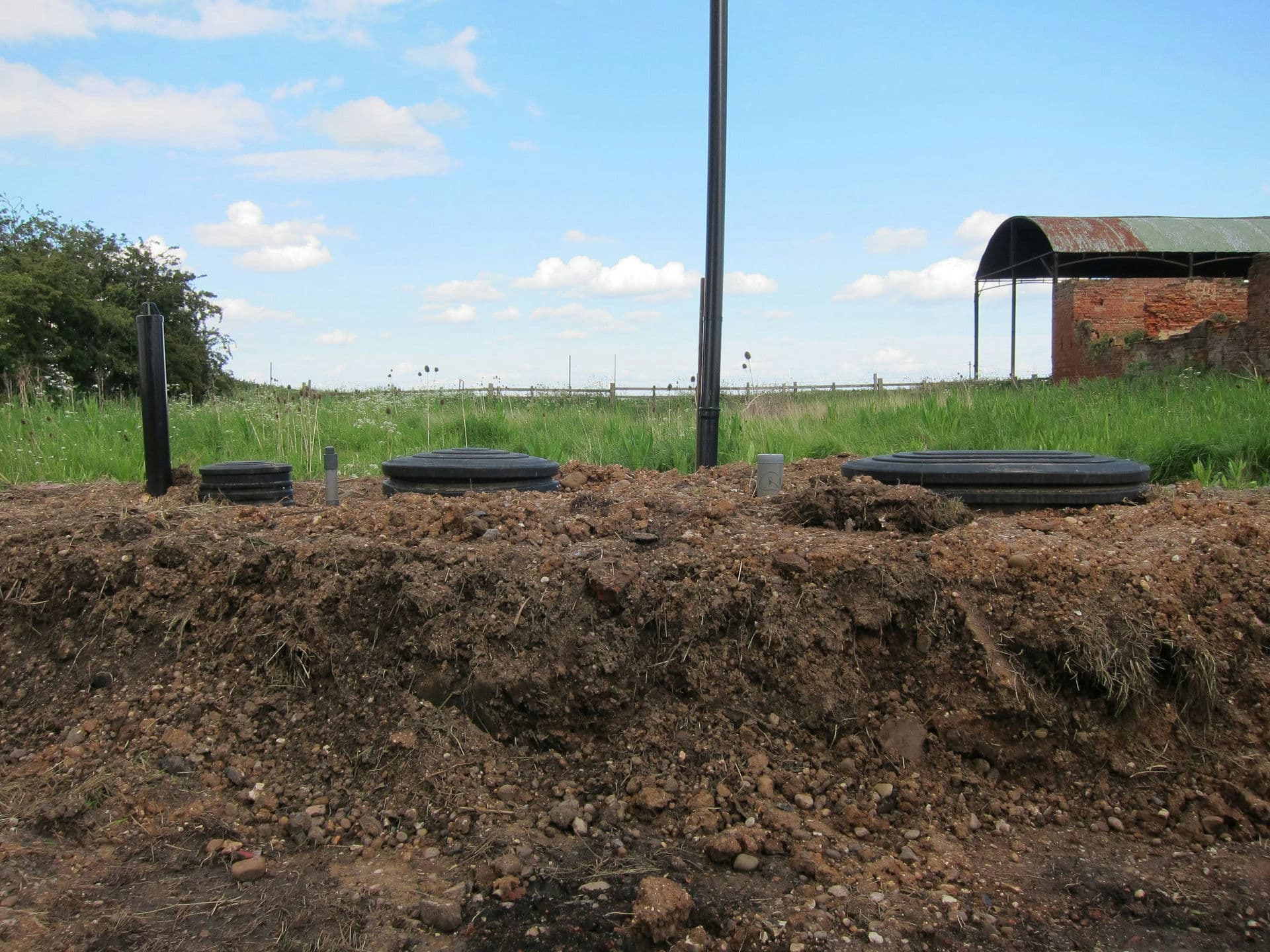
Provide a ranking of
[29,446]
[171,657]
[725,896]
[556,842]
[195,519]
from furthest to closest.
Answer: [29,446], [195,519], [171,657], [556,842], [725,896]

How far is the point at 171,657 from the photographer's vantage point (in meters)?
3.01

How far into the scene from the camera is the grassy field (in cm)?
645

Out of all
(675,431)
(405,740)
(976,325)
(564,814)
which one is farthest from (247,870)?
(976,325)

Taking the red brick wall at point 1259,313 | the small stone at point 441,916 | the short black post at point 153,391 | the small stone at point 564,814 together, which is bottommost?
the small stone at point 441,916

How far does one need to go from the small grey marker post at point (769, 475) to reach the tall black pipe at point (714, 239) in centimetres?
112

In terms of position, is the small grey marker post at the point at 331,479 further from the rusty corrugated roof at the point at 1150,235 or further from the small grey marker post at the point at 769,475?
the rusty corrugated roof at the point at 1150,235

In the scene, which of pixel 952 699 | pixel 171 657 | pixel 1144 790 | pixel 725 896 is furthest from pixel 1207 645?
pixel 171 657

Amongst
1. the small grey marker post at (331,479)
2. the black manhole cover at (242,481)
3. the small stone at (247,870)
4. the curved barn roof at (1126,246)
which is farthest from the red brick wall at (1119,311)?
the small stone at (247,870)

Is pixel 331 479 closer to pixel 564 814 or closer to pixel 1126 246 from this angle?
pixel 564 814

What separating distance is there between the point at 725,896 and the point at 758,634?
0.81 m

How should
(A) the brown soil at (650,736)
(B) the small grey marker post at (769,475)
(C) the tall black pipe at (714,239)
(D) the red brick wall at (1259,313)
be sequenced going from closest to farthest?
(A) the brown soil at (650,736), (B) the small grey marker post at (769,475), (C) the tall black pipe at (714,239), (D) the red brick wall at (1259,313)

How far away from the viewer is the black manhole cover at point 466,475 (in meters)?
4.22

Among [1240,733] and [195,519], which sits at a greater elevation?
[195,519]

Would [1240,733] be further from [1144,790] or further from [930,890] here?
[930,890]
